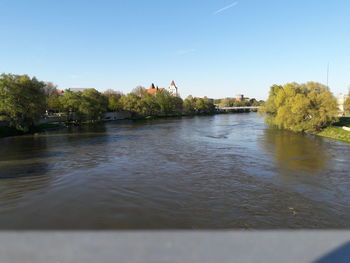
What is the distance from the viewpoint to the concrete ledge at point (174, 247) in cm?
282

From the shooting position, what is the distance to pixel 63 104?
6000 cm

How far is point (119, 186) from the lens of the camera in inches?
563

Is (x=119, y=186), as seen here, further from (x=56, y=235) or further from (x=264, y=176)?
(x=56, y=235)

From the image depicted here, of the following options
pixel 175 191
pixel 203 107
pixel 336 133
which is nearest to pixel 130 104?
pixel 203 107

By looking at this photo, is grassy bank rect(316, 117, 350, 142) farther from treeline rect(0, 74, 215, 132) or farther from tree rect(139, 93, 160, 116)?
tree rect(139, 93, 160, 116)

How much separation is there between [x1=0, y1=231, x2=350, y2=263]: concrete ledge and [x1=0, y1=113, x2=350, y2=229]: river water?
6546 mm

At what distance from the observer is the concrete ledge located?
111 inches

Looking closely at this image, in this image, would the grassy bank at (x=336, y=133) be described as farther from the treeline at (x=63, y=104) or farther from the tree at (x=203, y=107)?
the tree at (x=203, y=107)

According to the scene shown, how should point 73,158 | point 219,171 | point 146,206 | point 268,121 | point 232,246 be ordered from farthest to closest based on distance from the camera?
1. point 268,121
2. point 73,158
3. point 219,171
4. point 146,206
5. point 232,246

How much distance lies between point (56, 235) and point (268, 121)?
53928 mm

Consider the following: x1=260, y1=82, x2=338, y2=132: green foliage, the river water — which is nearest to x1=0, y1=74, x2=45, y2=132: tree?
the river water

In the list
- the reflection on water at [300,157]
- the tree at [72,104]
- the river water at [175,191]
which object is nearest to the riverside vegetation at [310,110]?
the reflection on water at [300,157]

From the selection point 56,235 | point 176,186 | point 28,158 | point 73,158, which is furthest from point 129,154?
point 56,235

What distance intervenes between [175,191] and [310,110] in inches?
1385
